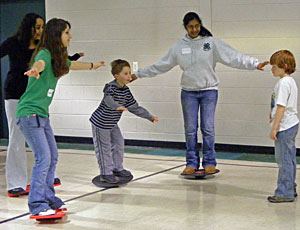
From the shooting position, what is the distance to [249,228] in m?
4.16

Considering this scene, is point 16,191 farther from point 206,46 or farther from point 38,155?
point 206,46

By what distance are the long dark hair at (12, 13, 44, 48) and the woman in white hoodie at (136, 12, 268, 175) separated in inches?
60.3

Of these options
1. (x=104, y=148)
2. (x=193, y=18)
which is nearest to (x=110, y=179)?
(x=104, y=148)

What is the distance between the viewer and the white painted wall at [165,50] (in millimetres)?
7453

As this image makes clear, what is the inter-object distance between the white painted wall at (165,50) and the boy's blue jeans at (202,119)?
1708 millimetres

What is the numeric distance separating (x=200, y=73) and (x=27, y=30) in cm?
177

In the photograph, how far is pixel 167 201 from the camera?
5059mm

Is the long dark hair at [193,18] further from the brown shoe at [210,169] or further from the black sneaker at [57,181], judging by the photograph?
the black sneaker at [57,181]

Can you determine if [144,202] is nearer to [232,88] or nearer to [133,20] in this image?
[232,88]

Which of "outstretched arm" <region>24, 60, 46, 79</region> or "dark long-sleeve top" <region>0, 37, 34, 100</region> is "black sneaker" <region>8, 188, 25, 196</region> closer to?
"dark long-sleeve top" <region>0, 37, 34, 100</region>

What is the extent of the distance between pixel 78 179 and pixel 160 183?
901mm

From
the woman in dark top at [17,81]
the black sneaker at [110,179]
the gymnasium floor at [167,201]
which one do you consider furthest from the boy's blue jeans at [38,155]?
the black sneaker at [110,179]

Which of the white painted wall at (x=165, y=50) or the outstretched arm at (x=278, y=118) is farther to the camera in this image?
the white painted wall at (x=165, y=50)

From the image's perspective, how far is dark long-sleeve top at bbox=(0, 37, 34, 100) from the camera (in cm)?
529
